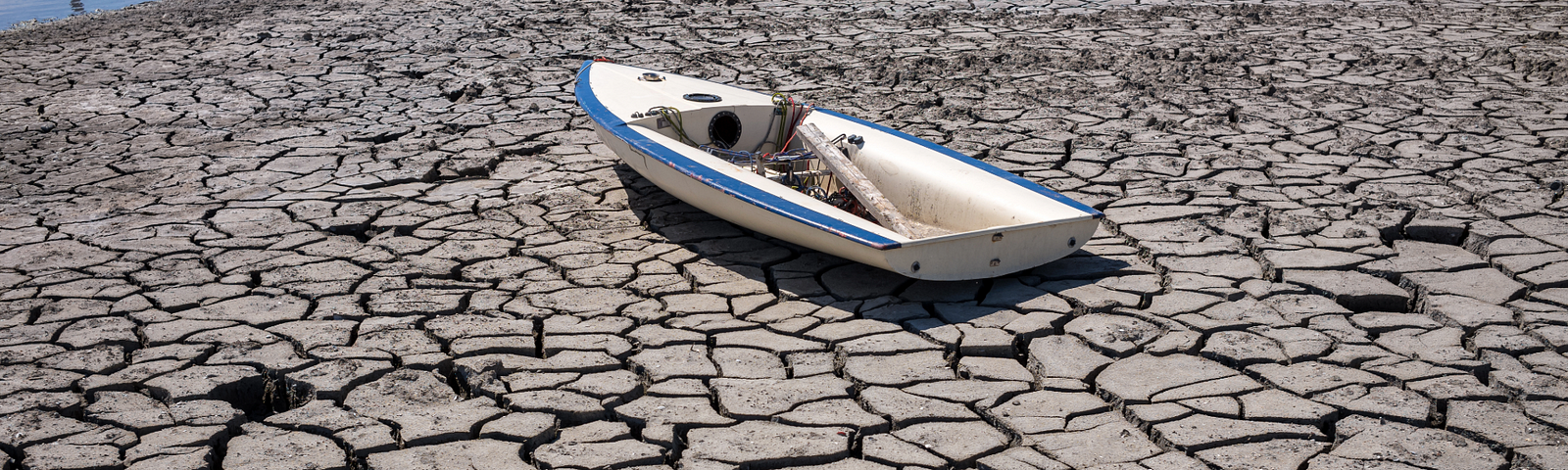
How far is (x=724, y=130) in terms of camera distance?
18.1 ft

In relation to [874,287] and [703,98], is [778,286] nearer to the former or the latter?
[874,287]

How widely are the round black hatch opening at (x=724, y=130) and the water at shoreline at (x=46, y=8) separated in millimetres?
9658

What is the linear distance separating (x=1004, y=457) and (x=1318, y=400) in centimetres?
95

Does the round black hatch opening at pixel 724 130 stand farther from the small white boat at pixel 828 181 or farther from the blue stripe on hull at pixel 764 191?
the blue stripe on hull at pixel 764 191

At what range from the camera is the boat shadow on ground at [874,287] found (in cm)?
395

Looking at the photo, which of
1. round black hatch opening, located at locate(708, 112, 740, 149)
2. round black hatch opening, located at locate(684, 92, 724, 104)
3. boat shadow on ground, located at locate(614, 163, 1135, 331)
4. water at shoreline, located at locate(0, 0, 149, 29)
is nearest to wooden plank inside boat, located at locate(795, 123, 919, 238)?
boat shadow on ground, located at locate(614, 163, 1135, 331)

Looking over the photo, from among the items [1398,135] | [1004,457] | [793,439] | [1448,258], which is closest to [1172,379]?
[1004,457]

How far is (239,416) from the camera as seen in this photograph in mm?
3197

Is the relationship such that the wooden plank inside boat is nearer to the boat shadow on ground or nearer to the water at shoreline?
the boat shadow on ground

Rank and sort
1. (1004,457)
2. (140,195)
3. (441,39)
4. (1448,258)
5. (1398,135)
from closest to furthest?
(1004,457)
(1448,258)
(140,195)
(1398,135)
(441,39)

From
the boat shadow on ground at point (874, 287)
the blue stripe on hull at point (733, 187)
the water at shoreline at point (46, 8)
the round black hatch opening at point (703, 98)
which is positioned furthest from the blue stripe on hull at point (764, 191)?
the water at shoreline at point (46, 8)

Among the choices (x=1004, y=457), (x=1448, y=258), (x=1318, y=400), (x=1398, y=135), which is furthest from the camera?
(x=1398, y=135)

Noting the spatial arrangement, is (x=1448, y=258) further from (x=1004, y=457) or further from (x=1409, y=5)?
(x=1409, y=5)

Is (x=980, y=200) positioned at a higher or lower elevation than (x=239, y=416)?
higher
